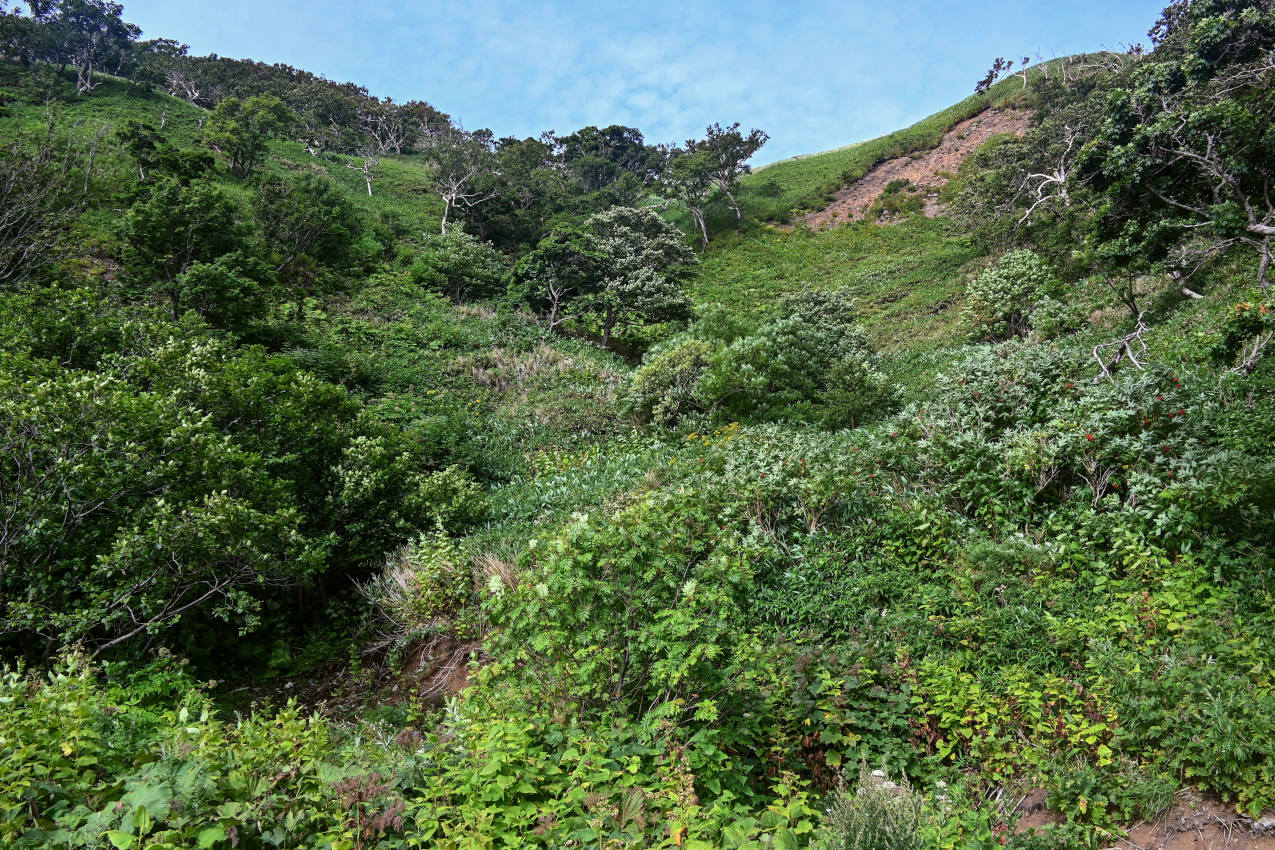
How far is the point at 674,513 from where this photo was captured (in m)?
5.30

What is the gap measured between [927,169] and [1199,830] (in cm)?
4927

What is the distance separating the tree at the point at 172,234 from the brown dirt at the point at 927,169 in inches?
1447

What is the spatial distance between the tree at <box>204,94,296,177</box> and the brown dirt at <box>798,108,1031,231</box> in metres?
35.3

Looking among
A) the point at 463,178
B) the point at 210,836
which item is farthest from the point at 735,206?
the point at 210,836

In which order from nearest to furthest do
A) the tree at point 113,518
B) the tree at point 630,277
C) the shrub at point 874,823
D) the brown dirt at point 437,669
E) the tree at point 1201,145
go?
the shrub at point 874,823
the tree at point 113,518
the brown dirt at point 437,669
the tree at point 1201,145
the tree at point 630,277

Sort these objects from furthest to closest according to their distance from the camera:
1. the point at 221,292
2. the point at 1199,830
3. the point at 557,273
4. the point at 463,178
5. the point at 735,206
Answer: the point at 735,206 < the point at 463,178 < the point at 557,273 < the point at 221,292 < the point at 1199,830

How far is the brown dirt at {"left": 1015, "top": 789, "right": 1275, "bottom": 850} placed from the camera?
333 cm

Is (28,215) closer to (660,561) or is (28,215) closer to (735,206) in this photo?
(660,561)

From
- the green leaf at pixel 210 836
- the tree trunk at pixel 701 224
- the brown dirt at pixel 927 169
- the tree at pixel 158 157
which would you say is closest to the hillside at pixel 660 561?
the green leaf at pixel 210 836

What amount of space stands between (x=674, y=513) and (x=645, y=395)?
936 centimetres

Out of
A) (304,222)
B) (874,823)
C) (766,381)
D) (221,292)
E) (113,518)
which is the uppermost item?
(304,222)

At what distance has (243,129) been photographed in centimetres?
3106

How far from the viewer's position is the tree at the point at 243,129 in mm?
30453

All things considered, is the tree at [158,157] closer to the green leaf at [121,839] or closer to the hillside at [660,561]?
the hillside at [660,561]
